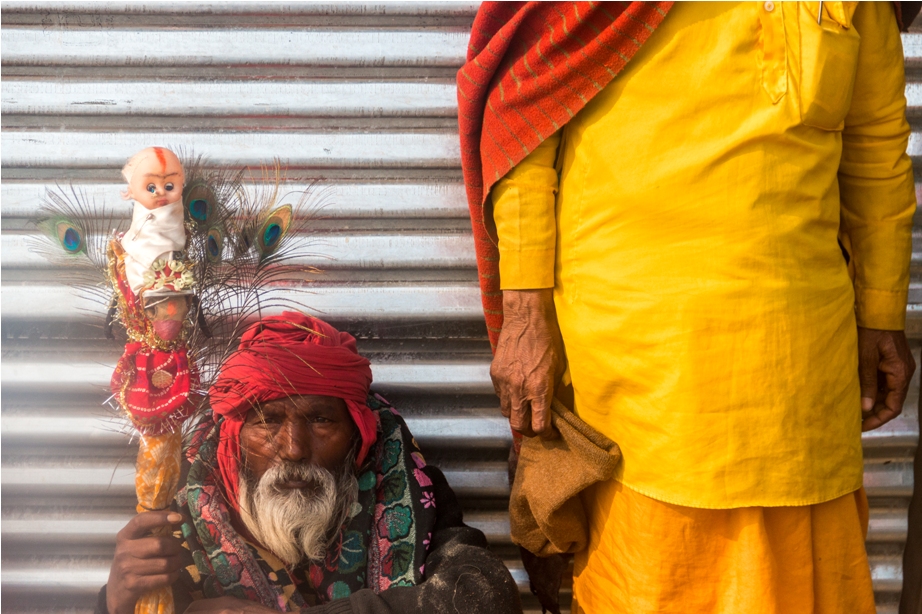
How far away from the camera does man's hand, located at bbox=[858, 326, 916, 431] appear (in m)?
1.91

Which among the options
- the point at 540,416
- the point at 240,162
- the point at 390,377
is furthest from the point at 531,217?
the point at 240,162

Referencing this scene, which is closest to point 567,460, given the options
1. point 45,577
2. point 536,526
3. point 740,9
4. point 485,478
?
point 536,526

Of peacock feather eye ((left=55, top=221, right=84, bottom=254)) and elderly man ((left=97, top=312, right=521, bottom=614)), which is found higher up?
peacock feather eye ((left=55, top=221, right=84, bottom=254))

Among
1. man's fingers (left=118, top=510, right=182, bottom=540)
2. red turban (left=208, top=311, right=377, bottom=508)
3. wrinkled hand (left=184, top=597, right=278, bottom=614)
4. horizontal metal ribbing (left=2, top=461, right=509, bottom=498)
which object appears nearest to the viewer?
man's fingers (left=118, top=510, right=182, bottom=540)

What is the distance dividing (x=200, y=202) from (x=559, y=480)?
115 centimetres

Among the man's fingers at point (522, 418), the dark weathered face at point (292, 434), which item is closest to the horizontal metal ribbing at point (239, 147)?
the dark weathered face at point (292, 434)

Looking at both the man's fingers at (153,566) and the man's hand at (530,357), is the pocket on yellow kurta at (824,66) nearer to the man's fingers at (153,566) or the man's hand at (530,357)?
the man's hand at (530,357)

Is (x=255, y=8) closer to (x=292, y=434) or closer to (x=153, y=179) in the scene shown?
(x=153, y=179)

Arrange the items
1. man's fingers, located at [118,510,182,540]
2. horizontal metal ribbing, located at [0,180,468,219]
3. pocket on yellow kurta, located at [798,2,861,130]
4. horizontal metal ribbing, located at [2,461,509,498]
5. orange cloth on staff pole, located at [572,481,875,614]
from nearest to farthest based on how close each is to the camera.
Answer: pocket on yellow kurta, located at [798,2,861,130]
orange cloth on staff pole, located at [572,481,875,614]
man's fingers, located at [118,510,182,540]
horizontal metal ribbing, located at [0,180,468,219]
horizontal metal ribbing, located at [2,461,509,498]

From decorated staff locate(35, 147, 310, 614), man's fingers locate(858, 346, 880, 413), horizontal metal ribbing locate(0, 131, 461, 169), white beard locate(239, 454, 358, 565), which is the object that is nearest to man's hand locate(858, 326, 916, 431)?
man's fingers locate(858, 346, 880, 413)

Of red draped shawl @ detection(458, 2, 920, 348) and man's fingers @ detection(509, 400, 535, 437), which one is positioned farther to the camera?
man's fingers @ detection(509, 400, 535, 437)

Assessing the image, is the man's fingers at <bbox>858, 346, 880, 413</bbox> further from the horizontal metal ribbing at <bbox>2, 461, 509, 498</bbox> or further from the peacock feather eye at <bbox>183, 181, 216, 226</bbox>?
the horizontal metal ribbing at <bbox>2, 461, 509, 498</bbox>

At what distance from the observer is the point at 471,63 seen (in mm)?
1768

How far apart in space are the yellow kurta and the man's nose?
0.84 m
